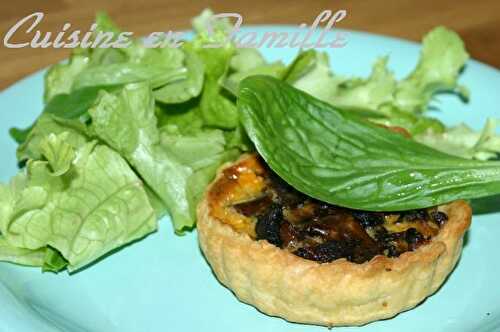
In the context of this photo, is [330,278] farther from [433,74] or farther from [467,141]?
[433,74]

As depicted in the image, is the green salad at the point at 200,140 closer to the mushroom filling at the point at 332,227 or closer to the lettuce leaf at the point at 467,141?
the lettuce leaf at the point at 467,141

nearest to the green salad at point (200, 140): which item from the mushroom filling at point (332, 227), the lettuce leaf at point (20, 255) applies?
the lettuce leaf at point (20, 255)

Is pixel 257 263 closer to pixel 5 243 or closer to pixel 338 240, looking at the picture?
pixel 338 240

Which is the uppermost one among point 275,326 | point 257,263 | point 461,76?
point 257,263

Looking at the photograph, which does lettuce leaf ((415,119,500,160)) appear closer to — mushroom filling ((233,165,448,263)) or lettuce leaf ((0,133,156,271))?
mushroom filling ((233,165,448,263))

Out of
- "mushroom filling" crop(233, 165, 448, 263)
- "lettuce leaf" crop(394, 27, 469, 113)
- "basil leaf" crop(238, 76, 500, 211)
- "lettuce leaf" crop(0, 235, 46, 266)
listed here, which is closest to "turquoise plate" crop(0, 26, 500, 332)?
"lettuce leaf" crop(0, 235, 46, 266)

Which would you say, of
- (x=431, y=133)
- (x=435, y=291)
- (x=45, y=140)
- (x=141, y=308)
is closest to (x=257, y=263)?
(x=141, y=308)
